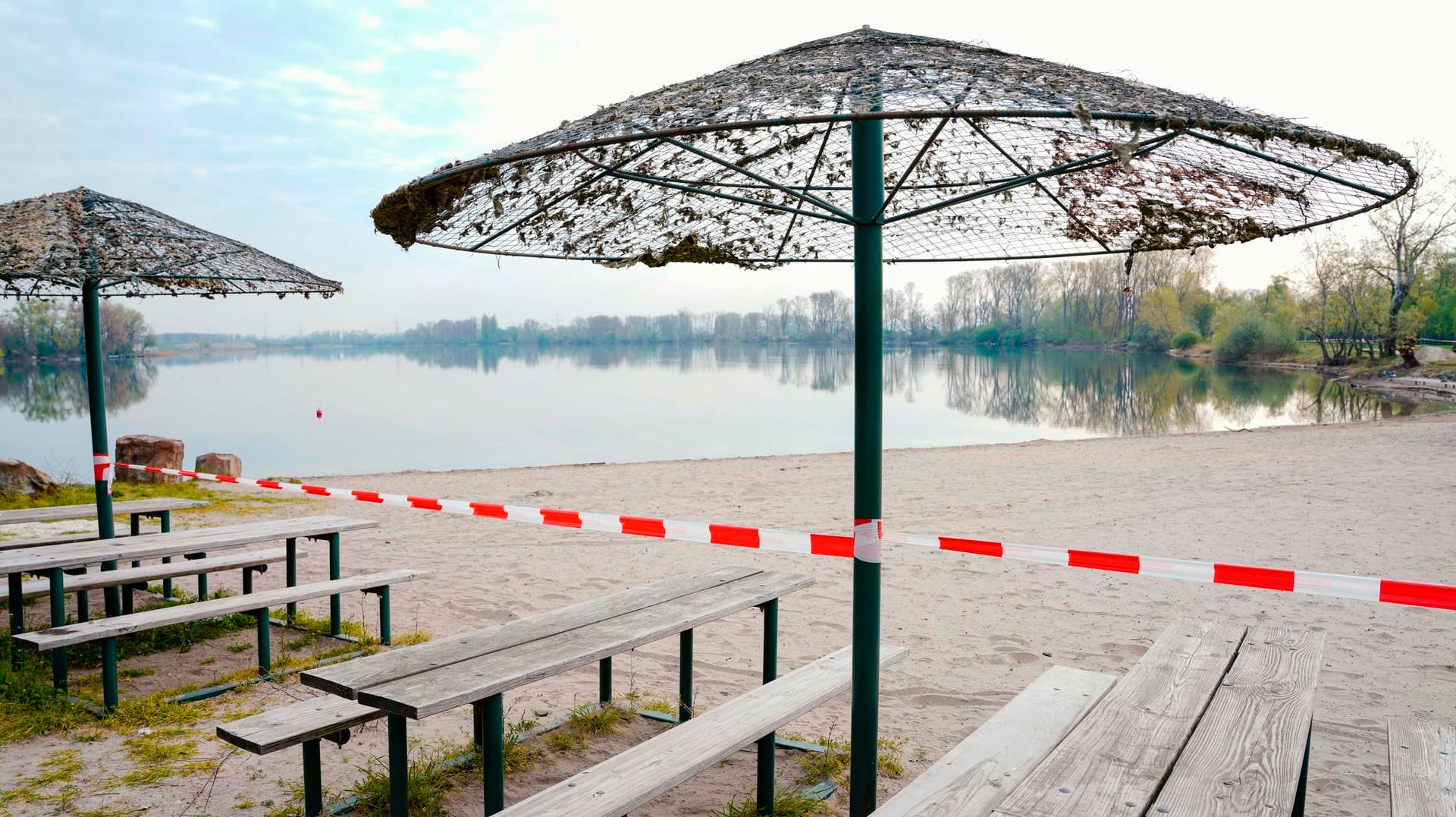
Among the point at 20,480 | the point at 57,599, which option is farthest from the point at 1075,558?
the point at 20,480

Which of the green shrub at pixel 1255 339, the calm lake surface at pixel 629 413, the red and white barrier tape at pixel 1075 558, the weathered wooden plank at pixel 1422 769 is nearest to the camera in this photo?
the weathered wooden plank at pixel 1422 769

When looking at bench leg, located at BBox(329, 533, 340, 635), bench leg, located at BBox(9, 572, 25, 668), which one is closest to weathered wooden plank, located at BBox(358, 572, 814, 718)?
bench leg, located at BBox(329, 533, 340, 635)

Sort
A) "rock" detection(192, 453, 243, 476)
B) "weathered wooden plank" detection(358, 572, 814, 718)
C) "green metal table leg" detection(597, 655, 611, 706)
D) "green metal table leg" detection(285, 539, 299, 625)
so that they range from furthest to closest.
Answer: "rock" detection(192, 453, 243, 476) → "green metal table leg" detection(285, 539, 299, 625) → "green metal table leg" detection(597, 655, 611, 706) → "weathered wooden plank" detection(358, 572, 814, 718)

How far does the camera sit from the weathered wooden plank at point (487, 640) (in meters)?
→ 2.88

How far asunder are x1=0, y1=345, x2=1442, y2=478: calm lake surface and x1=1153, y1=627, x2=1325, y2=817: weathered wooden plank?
2053cm

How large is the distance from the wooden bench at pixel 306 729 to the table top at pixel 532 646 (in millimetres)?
253

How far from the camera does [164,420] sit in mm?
37000

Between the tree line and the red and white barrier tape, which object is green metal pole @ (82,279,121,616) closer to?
the red and white barrier tape

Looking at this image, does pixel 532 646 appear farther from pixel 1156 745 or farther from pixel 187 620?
pixel 187 620

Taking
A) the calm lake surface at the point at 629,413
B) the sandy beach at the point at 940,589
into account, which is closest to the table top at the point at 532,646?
the sandy beach at the point at 940,589

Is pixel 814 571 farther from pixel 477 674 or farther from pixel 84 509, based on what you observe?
pixel 84 509

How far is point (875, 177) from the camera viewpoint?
282 cm

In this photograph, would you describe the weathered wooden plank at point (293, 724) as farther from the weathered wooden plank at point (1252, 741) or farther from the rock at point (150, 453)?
the rock at point (150, 453)

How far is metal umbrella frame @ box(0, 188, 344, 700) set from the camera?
5.21 meters
